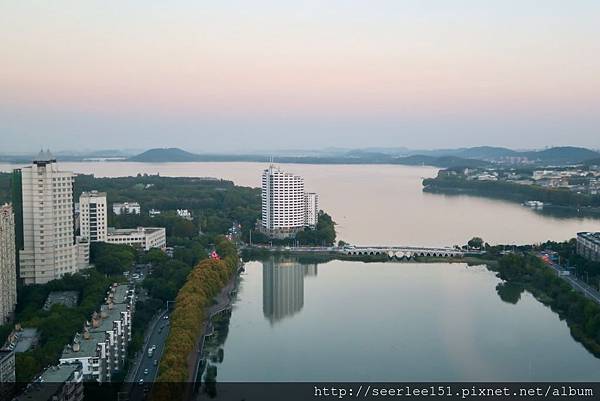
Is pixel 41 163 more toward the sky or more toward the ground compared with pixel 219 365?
more toward the sky

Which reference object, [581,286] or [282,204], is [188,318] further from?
[282,204]

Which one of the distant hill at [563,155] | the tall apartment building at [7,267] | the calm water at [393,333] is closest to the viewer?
the calm water at [393,333]

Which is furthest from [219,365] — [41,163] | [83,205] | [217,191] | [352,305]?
[217,191]

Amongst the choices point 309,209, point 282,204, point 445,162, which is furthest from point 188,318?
point 445,162

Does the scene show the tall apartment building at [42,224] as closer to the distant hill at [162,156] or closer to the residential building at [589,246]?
the residential building at [589,246]

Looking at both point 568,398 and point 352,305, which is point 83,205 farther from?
point 568,398

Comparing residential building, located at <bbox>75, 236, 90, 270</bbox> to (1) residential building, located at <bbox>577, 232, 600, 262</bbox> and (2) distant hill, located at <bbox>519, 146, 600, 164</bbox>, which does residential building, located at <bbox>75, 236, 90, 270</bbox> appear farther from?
(2) distant hill, located at <bbox>519, 146, 600, 164</bbox>

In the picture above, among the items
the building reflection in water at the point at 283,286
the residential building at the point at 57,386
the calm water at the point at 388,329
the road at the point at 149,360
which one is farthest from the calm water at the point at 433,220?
the residential building at the point at 57,386
